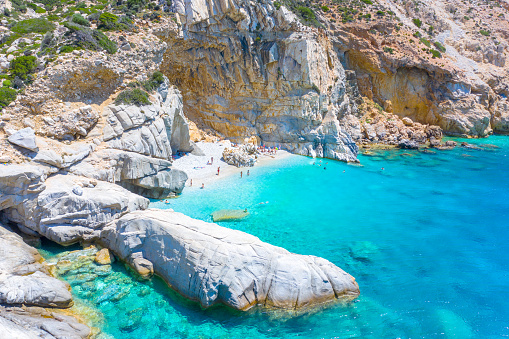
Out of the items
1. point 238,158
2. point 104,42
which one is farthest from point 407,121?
point 104,42

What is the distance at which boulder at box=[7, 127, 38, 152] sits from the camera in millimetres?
17609

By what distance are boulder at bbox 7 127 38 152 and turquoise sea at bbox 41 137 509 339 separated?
6.44m

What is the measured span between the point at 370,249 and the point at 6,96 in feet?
90.8

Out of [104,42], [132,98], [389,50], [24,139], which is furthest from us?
[389,50]

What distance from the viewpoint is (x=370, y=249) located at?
19.3 meters

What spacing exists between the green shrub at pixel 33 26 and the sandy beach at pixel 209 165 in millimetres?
17382

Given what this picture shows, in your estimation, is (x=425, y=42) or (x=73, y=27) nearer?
(x=73, y=27)

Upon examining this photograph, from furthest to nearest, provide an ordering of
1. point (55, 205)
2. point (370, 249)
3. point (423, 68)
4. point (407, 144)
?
point (423, 68), point (407, 144), point (370, 249), point (55, 205)

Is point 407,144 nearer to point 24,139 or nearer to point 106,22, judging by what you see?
point 106,22

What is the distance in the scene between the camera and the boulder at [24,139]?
57.8 ft

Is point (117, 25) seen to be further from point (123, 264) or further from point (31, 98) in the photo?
point (123, 264)

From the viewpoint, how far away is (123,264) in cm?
1648

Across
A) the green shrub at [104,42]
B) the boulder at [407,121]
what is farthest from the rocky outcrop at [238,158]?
the boulder at [407,121]

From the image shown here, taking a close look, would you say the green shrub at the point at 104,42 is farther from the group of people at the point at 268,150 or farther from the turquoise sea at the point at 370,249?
the group of people at the point at 268,150
